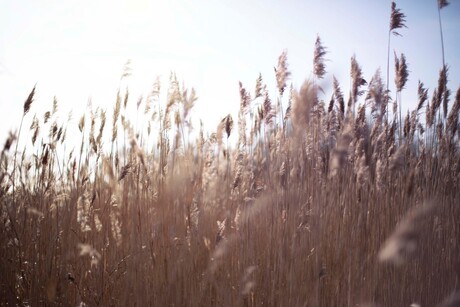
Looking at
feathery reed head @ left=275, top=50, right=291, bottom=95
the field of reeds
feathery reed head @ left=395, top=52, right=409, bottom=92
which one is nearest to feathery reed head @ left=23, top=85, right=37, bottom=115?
the field of reeds

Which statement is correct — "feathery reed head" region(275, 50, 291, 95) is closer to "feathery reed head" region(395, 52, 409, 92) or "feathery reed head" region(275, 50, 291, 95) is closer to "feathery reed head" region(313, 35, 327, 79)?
"feathery reed head" region(313, 35, 327, 79)

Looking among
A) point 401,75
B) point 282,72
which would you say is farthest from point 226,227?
point 401,75

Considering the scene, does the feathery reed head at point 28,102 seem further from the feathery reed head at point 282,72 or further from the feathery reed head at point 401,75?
the feathery reed head at point 401,75

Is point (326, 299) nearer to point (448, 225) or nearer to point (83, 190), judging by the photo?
point (448, 225)

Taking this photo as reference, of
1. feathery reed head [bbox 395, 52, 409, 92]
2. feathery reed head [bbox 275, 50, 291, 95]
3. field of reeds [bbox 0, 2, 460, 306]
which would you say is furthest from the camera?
feathery reed head [bbox 395, 52, 409, 92]

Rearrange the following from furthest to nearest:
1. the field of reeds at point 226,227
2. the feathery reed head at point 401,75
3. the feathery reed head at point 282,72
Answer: the feathery reed head at point 401,75
the feathery reed head at point 282,72
the field of reeds at point 226,227

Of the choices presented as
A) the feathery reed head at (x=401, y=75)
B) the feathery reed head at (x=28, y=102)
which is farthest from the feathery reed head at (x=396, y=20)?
the feathery reed head at (x=28, y=102)

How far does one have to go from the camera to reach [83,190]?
2.86 m

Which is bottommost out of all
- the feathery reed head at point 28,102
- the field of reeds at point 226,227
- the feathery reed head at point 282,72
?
A: the field of reeds at point 226,227

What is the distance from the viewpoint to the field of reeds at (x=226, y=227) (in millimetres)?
2365

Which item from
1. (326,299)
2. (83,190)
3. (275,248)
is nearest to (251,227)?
(275,248)

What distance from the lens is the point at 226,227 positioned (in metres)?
2.85

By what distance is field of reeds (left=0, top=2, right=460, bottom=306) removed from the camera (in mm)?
2365

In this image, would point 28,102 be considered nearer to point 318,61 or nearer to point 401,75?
point 318,61
